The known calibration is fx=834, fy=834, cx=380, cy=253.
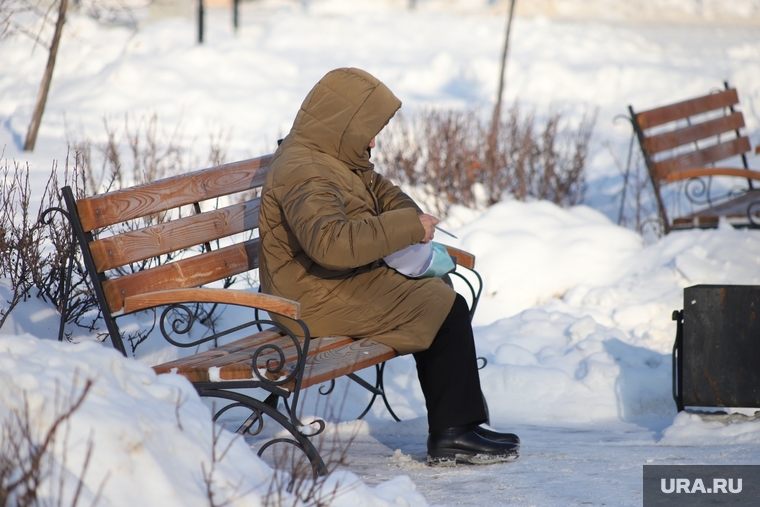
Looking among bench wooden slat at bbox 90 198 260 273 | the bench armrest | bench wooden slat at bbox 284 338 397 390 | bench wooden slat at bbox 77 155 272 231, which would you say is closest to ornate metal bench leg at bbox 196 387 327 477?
bench wooden slat at bbox 284 338 397 390

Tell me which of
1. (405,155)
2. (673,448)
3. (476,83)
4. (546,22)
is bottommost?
(673,448)

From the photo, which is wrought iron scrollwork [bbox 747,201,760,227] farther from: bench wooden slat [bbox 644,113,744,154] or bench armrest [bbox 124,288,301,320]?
bench armrest [bbox 124,288,301,320]

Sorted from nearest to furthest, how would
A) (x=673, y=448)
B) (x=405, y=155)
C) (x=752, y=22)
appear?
(x=673, y=448) < (x=405, y=155) < (x=752, y=22)

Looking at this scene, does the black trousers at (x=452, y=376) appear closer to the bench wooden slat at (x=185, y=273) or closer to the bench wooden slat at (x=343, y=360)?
the bench wooden slat at (x=343, y=360)

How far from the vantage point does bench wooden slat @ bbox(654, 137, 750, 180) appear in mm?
6477

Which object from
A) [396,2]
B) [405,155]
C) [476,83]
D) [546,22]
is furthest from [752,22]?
[405,155]

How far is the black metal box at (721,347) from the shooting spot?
3613mm

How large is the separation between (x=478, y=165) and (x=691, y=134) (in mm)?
1840

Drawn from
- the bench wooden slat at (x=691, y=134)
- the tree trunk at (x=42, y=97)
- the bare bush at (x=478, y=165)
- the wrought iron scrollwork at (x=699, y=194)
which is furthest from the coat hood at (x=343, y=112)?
the tree trunk at (x=42, y=97)

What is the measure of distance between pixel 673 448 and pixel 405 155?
4.93 metres

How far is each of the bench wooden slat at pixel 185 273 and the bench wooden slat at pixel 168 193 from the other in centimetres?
23

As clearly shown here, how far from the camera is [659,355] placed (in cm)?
453

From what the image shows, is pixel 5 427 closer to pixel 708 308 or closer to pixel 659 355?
pixel 708 308

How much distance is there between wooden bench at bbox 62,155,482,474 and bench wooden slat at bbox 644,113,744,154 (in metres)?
3.25
